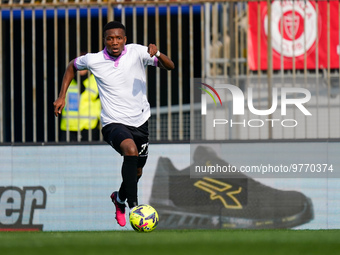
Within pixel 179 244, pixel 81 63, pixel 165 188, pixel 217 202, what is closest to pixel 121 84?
pixel 81 63

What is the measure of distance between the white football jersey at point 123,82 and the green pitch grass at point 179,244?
109cm

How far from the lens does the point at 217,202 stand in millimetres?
10125

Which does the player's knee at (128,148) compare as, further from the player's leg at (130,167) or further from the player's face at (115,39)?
the player's face at (115,39)

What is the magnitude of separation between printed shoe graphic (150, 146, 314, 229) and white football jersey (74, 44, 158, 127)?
2.11m

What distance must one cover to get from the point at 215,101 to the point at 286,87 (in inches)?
34.8

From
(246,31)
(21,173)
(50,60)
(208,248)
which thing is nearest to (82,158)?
(21,173)

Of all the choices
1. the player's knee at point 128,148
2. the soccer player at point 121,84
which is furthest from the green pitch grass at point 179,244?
the soccer player at point 121,84

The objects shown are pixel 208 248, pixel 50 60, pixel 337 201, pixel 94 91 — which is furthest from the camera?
pixel 50 60

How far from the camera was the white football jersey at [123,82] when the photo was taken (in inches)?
320

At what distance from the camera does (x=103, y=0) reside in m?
11.1

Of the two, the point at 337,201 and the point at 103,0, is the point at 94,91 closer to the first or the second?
the point at 103,0

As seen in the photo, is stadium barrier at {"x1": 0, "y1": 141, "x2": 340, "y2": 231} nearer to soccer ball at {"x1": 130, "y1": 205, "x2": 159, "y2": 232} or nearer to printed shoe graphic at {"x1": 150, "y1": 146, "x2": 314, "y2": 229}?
printed shoe graphic at {"x1": 150, "y1": 146, "x2": 314, "y2": 229}

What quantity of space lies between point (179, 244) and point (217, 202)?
11.0 feet

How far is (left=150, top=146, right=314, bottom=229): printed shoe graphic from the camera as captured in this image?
10.1 meters
